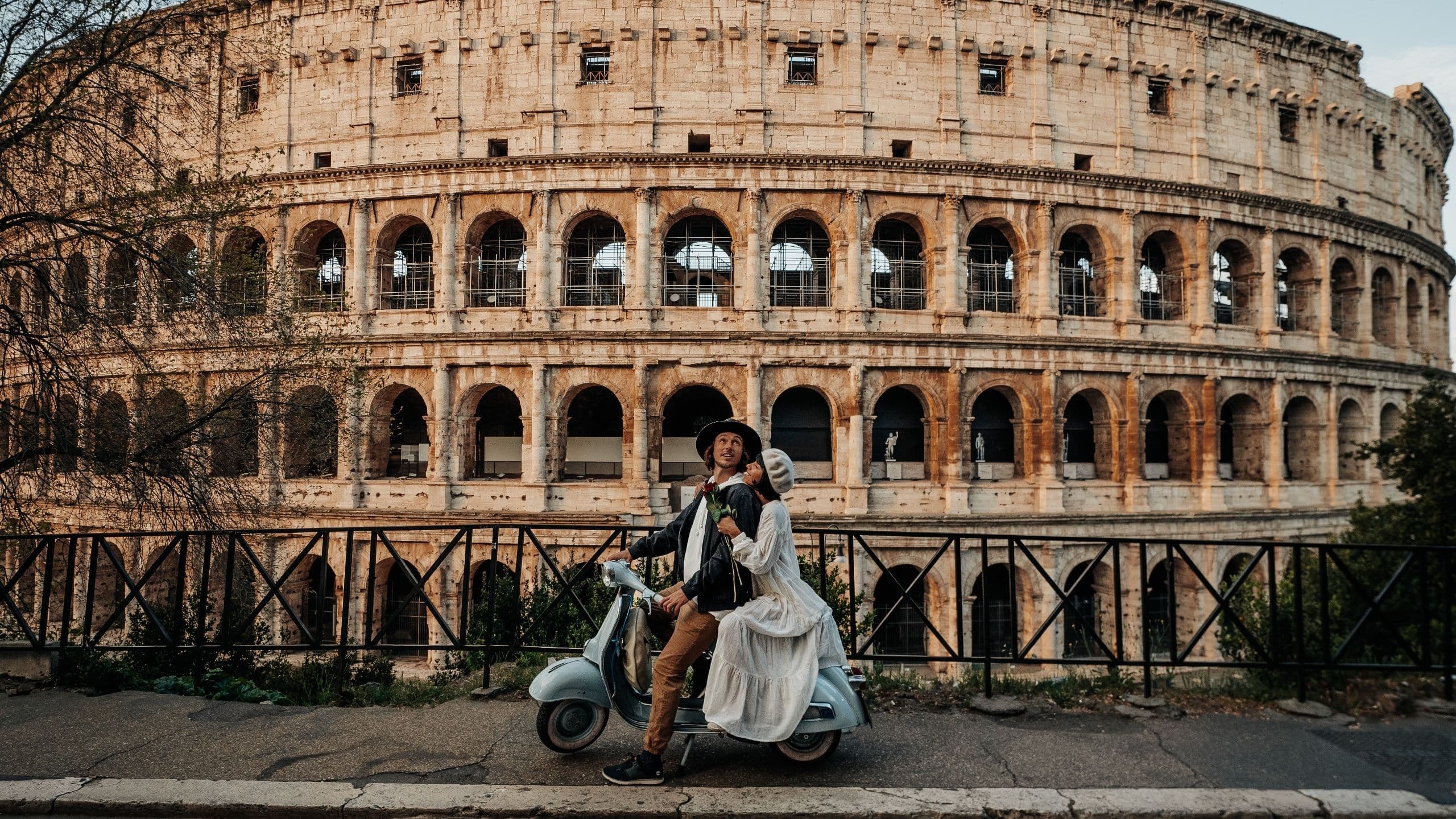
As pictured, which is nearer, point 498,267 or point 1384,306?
point 498,267

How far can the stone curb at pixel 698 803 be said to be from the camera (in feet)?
13.2

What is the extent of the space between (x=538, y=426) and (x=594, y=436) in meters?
1.82

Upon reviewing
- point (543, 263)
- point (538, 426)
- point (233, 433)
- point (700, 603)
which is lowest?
point (700, 603)

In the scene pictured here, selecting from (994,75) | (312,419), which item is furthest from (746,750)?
(994,75)

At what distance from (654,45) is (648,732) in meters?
17.5

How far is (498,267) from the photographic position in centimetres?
1919

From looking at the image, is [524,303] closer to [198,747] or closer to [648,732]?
[198,747]

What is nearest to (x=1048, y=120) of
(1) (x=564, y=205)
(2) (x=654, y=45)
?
(2) (x=654, y=45)

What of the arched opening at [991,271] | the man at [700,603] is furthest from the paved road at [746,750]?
the arched opening at [991,271]

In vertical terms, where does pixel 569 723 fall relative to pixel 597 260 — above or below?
below

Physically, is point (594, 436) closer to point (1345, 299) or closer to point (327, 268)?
point (327, 268)

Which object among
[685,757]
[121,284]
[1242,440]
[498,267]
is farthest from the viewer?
[1242,440]

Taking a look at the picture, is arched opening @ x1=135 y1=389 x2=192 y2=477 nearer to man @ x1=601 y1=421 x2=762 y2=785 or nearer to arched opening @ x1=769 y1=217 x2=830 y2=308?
man @ x1=601 y1=421 x2=762 y2=785

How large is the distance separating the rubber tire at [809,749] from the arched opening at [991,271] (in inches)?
642
